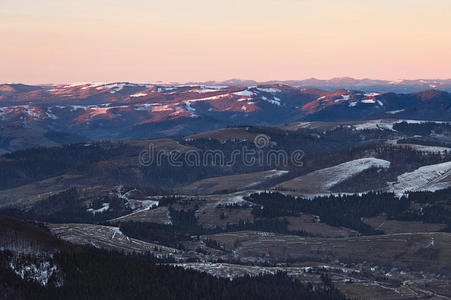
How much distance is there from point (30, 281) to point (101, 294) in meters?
14.9

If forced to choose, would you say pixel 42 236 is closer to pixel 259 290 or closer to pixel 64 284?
pixel 64 284

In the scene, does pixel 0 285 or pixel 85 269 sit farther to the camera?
pixel 85 269

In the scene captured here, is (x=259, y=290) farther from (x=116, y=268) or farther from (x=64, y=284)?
(x=64, y=284)

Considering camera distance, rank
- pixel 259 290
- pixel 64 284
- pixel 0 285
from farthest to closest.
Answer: pixel 259 290 → pixel 64 284 → pixel 0 285

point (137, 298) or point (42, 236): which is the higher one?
point (42, 236)

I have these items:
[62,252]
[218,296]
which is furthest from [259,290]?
[62,252]

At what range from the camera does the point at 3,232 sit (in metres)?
178

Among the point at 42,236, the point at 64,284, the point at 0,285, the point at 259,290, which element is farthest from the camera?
the point at 259,290

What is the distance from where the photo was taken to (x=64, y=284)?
175 metres

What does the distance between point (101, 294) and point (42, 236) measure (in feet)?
70.5

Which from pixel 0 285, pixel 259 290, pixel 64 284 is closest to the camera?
pixel 0 285

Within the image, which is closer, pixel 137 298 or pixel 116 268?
pixel 137 298

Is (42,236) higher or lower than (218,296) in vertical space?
higher

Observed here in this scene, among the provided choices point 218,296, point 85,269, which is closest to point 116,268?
point 85,269
